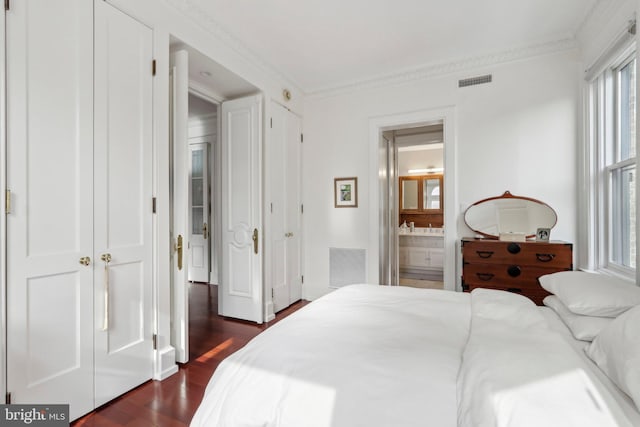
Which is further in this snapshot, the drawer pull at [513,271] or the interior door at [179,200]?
the drawer pull at [513,271]

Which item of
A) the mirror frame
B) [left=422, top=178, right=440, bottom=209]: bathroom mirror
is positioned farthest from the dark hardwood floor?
[left=422, top=178, right=440, bottom=209]: bathroom mirror

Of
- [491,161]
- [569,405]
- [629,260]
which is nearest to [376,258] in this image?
[491,161]

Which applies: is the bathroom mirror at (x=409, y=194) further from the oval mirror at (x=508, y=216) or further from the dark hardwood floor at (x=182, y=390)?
the dark hardwood floor at (x=182, y=390)

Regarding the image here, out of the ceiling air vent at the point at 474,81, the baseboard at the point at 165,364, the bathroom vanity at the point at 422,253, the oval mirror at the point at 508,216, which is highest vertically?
the ceiling air vent at the point at 474,81

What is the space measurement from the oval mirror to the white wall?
85 millimetres

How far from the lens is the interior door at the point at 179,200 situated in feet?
8.11

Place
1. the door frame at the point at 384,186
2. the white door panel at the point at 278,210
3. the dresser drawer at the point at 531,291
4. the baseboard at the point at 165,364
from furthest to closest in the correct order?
the white door panel at the point at 278,210 → the door frame at the point at 384,186 → the dresser drawer at the point at 531,291 → the baseboard at the point at 165,364

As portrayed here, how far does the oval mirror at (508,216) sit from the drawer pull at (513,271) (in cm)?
41

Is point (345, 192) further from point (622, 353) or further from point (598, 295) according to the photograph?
point (622, 353)

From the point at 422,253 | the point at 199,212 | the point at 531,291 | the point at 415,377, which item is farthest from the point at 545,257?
the point at 199,212

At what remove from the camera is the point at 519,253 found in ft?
9.48

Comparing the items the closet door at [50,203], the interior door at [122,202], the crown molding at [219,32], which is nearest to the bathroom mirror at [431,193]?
the crown molding at [219,32]

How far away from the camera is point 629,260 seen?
7.70 ft

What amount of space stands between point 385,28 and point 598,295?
254cm
